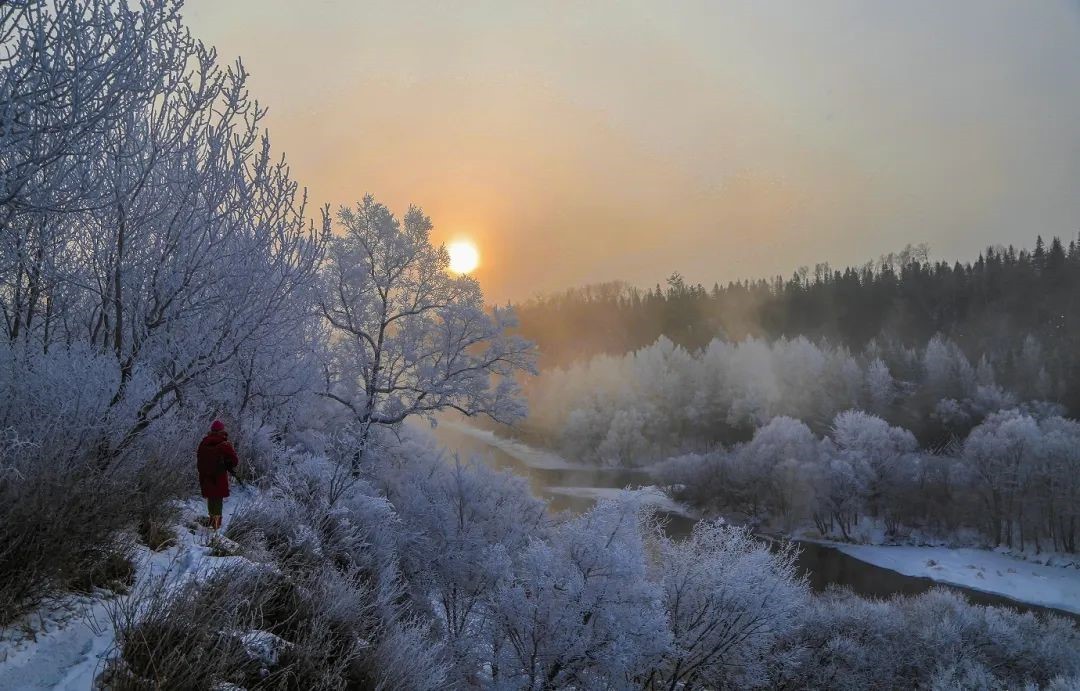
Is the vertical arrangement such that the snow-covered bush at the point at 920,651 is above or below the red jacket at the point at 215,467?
below

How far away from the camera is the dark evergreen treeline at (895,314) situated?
193 ft

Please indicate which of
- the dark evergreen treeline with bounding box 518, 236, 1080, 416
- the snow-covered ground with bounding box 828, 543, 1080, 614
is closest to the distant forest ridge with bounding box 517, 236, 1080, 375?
the dark evergreen treeline with bounding box 518, 236, 1080, 416

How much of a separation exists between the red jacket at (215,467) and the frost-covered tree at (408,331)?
9289 millimetres

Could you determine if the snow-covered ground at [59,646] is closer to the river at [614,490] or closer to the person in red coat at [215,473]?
the person in red coat at [215,473]

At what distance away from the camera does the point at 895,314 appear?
244 feet

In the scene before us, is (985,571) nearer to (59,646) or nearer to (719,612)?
(719,612)

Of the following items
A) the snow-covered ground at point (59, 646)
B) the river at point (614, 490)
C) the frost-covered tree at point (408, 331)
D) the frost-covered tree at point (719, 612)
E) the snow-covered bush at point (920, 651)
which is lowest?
the river at point (614, 490)

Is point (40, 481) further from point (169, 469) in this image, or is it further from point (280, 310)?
point (280, 310)

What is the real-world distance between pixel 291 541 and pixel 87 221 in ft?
13.2

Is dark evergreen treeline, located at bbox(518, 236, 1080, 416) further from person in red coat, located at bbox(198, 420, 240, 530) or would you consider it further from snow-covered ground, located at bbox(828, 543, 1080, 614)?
person in red coat, located at bbox(198, 420, 240, 530)

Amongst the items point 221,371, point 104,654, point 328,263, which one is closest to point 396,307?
point 328,263

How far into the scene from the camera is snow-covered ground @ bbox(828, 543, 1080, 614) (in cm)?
2980

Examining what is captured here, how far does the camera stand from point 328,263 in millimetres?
16312

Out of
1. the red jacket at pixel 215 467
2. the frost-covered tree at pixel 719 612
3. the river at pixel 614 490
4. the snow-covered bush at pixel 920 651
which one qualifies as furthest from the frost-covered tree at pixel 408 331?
the snow-covered bush at pixel 920 651
